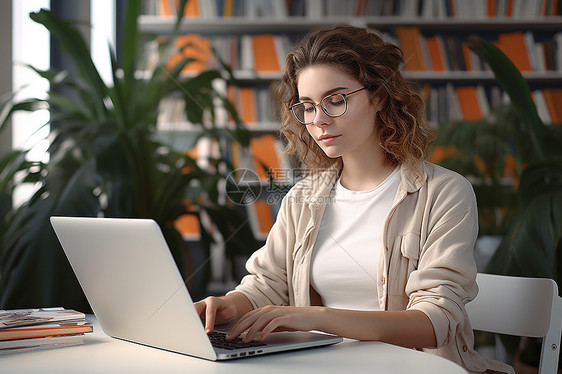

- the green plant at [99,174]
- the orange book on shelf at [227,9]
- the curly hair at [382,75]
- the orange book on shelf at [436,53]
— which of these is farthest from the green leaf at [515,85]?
the orange book on shelf at [227,9]

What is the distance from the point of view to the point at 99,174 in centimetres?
168

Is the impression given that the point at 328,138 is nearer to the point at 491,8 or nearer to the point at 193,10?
the point at 193,10

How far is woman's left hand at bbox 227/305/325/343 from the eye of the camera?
825mm

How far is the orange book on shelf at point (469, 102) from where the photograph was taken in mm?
3244

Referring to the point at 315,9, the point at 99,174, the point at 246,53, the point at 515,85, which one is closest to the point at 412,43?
the point at 315,9

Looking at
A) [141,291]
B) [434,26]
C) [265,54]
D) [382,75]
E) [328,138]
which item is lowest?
[141,291]

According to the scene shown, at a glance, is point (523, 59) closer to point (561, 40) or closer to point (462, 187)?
point (561, 40)

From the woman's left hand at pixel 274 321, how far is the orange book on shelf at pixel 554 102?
8.95 feet

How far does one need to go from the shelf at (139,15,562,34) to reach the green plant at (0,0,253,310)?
121cm

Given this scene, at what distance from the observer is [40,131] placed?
1923 millimetres

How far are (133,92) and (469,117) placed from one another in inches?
78.4

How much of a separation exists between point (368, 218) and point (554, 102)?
2406 millimetres

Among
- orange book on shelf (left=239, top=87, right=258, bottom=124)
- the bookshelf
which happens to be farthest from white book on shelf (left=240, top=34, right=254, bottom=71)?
orange book on shelf (left=239, top=87, right=258, bottom=124)

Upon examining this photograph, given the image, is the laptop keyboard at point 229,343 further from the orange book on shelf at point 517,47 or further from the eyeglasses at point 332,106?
the orange book on shelf at point 517,47
